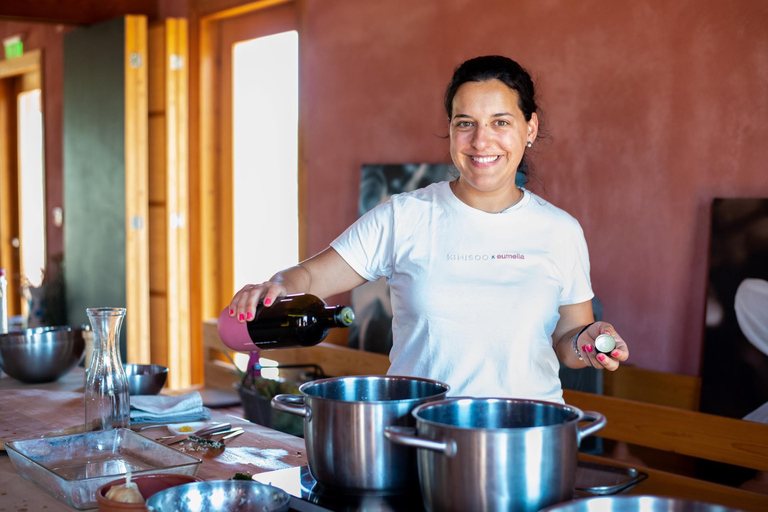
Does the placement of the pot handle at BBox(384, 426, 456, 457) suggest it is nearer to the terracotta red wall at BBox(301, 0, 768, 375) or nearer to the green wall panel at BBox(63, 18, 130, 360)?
the terracotta red wall at BBox(301, 0, 768, 375)

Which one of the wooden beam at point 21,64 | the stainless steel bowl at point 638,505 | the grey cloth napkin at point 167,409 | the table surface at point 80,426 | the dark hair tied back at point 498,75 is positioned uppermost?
the wooden beam at point 21,64

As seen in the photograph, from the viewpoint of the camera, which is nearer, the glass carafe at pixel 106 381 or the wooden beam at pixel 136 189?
the glass carafe at pixel 106 381

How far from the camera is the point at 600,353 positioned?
1478 millimetres

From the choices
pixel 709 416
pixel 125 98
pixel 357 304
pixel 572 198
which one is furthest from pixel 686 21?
pixel 125 98

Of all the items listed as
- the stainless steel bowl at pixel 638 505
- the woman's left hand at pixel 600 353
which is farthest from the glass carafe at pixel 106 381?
the stainless steel bowl at pixel 638 505

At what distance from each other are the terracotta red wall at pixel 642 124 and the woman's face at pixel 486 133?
0.97 meters

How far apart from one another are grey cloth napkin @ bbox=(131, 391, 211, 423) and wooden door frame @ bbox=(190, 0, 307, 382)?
3.84 m

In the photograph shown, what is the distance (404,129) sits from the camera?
4.46 metres

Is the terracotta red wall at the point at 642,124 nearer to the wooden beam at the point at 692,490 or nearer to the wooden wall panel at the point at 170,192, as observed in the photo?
the wooden beam at the point at 692,490

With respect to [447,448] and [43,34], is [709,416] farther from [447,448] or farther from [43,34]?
[43,34]

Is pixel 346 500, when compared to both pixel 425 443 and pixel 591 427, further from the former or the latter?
pixel 591 427

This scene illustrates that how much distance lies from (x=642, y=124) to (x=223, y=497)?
266 centimetres

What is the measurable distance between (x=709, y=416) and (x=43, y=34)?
6.73 metres

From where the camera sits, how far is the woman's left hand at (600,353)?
1.47 m
